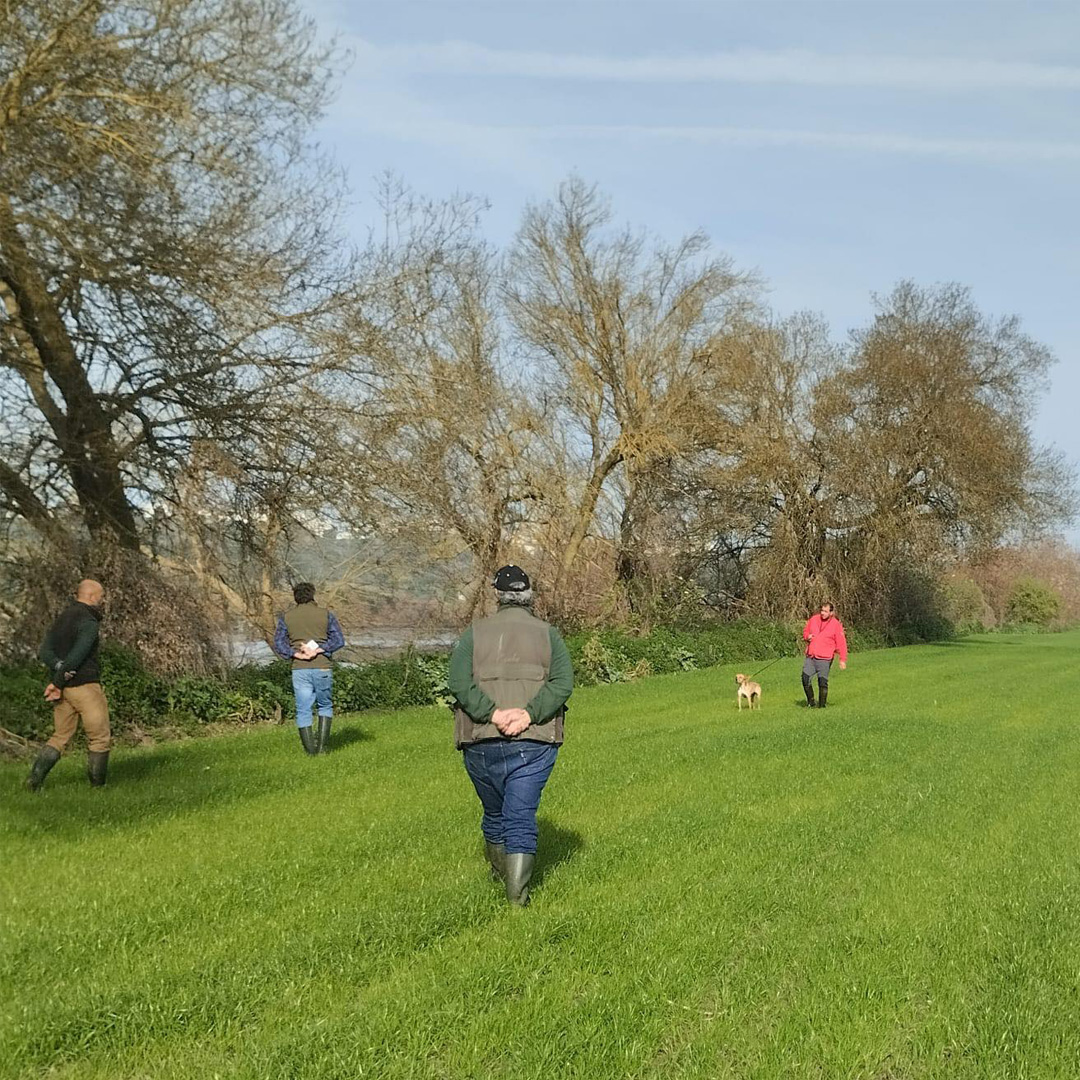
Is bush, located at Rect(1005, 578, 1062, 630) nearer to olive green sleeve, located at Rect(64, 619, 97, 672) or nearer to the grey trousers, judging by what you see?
the grey trousers

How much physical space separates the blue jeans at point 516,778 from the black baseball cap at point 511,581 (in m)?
0.89

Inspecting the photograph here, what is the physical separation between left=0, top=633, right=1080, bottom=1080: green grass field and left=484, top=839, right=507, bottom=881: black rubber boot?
0.54 feet

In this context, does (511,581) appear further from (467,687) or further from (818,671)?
(818,671)

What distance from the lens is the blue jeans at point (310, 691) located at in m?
12.0

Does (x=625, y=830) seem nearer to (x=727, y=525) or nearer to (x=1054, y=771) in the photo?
(x=1054, y=771)

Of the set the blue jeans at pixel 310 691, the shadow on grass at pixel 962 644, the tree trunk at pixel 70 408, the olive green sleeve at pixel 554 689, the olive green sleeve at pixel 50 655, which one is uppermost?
the tree trunk at pixel 70 408

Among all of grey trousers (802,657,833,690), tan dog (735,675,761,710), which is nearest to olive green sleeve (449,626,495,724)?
tan dog (735,675,761,710)

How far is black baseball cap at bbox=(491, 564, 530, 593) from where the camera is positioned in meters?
6.37

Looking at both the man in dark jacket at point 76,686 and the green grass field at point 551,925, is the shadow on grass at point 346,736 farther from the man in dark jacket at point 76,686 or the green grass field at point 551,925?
the man in dark jacket at point 76,686

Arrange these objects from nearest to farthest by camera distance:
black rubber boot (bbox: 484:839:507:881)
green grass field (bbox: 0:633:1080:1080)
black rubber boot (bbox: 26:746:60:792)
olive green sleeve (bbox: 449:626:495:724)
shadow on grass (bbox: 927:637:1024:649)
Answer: green grass field (bbox: 0:633:1080:1080) → olive green sleeve (bbox: 449:626:495:724) → black rubber boot (bbox: 484:839:507:881) → black rubber boot (bbox: 26:746:60:792) → shadow on grass (bbox: 927:637:1024:649)

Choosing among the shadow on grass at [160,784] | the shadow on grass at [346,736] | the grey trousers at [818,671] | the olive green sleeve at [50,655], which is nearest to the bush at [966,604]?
the grey trousers at [818,671]

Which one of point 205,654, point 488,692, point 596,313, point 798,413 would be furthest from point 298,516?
point 798,413

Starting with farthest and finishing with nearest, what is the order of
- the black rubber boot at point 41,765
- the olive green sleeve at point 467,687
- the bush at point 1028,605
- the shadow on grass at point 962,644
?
the bush at point 1028,605, the shadow on grass at point 962,644, the black rubber boot at point 41,765, the olive green sleeve at point 467,687

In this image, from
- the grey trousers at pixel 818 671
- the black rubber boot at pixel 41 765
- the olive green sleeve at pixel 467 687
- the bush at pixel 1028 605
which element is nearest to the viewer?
the olive green sleeve at pixel 467 687
